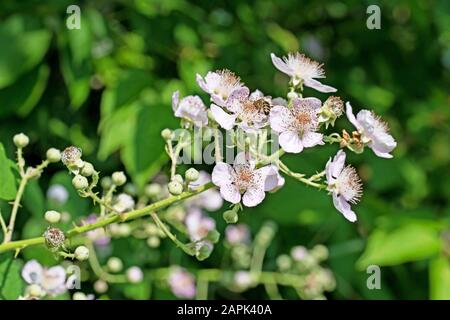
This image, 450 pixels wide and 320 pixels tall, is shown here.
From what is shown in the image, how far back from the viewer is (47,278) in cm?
152

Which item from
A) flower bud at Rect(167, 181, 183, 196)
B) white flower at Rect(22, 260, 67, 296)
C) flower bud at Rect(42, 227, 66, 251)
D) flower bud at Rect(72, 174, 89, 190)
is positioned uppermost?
flower bud at Rect(72, 174, 89, 190)

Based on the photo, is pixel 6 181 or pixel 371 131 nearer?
pixel 371 131

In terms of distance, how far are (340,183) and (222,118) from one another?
→ 0.76ft

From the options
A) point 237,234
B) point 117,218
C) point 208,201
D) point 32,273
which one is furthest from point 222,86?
point 237,234

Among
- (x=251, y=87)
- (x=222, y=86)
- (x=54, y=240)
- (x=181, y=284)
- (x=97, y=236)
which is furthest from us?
(x=251, y=87)

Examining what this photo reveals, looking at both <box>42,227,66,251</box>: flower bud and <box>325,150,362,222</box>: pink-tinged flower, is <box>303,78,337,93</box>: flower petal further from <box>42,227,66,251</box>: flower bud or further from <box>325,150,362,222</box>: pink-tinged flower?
<box>42,227,66,251</box>: flower bud

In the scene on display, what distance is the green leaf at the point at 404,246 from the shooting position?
2088 mm

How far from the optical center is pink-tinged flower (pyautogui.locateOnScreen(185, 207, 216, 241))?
1838 mm

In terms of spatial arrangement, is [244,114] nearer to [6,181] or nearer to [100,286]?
[6,181]

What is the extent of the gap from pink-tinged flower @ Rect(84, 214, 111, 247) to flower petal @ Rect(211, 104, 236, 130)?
0.54m

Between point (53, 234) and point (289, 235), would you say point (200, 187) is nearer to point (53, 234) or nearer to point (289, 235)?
point (53, 234)

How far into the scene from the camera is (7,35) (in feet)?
7.09

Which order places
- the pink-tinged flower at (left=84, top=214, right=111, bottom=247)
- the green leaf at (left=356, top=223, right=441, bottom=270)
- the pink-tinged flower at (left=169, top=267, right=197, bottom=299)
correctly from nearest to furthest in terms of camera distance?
the pink-tinged flower at (left=84, top=214, right=111, bottom=247) < the pink-tinged flower at (left=169, top=267, right=197, bottom=299) < the green leaf at (left=356, top=223, right=441, bottom=270)

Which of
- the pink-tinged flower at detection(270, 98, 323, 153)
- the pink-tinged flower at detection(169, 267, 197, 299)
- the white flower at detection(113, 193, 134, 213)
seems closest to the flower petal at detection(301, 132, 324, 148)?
the pink-tinged flower at detection(270, 98, 323, 153)
